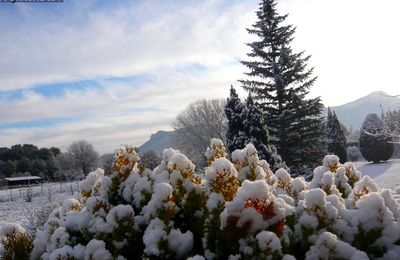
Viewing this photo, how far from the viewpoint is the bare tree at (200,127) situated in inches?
2085

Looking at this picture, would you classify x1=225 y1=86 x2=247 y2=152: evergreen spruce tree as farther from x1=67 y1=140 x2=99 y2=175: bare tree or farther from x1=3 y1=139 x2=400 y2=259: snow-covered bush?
x1=67 y1=140 x2=99 y2=175: bare tree

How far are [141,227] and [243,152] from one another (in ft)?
3.36

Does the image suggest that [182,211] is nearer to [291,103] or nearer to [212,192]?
[212,192]

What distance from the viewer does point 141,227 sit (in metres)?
3.10

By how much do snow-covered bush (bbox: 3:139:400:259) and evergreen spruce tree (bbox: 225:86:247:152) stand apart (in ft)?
55.8

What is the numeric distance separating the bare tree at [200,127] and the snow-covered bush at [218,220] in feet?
159

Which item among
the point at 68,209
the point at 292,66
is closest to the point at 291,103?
the point at 292,66

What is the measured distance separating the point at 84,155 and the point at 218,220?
7683cm

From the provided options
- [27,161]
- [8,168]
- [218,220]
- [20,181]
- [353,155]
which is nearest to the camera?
[218,220]

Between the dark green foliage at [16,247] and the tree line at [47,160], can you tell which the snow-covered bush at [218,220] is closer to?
the dark green foliage at [16,247]

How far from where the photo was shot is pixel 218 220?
2709 mm

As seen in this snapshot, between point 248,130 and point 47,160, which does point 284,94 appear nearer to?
point 248,130

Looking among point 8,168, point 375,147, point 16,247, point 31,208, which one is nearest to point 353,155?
point 375,147

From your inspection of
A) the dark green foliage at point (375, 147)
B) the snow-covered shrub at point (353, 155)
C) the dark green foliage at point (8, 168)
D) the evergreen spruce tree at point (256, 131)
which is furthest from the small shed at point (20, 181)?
the evergreen spruce tree at point (256, 131)
